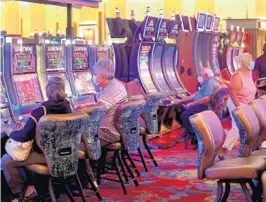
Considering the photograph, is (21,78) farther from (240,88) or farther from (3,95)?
(240,88)

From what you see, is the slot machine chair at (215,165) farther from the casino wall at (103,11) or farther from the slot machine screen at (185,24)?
the casino wall at (103,11)

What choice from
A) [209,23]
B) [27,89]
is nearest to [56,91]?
[27,89]

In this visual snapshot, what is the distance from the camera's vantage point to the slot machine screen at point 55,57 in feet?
19.2

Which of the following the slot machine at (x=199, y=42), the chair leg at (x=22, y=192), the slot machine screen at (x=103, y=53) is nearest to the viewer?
the chair leg at (x=22, y=192)

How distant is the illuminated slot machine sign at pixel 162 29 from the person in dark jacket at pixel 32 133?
4.19 meters

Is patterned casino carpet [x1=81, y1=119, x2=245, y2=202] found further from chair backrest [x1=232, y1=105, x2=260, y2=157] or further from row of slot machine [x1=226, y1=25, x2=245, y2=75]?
row of slot machine [x1=226, y1=25, x2=245, y2=75]

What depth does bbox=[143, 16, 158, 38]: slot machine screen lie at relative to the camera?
26.4ft

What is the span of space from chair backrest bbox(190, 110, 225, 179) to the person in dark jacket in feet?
3.28

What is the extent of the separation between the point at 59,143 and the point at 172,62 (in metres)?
5.28

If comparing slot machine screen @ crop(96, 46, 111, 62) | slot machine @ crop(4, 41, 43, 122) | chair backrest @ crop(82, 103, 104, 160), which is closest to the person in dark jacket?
chair backrest @ crop(82, 103, 104, 160)

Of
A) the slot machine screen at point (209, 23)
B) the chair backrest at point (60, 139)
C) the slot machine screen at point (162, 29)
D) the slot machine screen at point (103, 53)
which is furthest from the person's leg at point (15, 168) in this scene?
the slot machine screen at point (209, 23)

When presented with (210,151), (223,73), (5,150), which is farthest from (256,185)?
(223,73)

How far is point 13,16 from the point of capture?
52.1 ft

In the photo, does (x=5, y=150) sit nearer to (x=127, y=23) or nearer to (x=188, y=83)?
(x=127, y=23)
